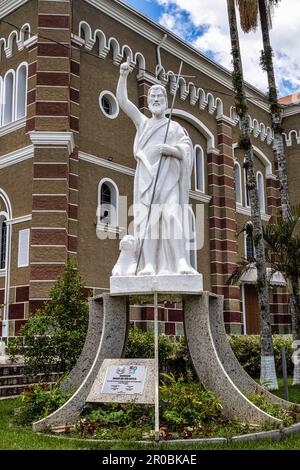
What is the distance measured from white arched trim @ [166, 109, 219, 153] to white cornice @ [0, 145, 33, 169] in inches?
286

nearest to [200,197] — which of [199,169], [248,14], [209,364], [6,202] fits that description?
[199,169]

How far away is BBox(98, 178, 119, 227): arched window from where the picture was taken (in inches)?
712

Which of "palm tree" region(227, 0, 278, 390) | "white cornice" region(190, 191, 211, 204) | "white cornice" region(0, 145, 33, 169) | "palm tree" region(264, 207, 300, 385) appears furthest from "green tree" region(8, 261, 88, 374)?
"white cornice" region(190, 191, 211, 204)

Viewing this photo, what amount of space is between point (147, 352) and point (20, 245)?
640cm

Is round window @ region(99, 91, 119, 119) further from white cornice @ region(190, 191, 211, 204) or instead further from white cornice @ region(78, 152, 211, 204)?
white cornice @ region(190, 191, 211, 204)

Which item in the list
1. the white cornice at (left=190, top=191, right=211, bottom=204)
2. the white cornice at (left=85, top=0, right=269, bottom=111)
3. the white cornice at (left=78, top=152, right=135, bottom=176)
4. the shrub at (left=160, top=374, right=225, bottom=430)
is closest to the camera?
the shrub at (left=160, top=374, right=225, bottom=430)

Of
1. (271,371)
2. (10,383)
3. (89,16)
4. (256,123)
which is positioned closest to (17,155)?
(89,16)

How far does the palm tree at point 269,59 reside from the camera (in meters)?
15.3

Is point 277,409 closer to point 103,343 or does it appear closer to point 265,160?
point 103,343

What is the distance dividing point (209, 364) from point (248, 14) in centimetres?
1187

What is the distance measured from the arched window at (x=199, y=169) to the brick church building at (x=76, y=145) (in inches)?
1.9

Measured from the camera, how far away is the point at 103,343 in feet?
25.1

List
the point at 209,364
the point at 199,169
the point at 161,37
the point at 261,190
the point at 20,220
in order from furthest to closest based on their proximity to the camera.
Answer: the point at 261,190
the point at 199,169
the point at 161,37
the point at 20,220
the point at 209,364

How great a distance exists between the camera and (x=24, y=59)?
17.8 m
